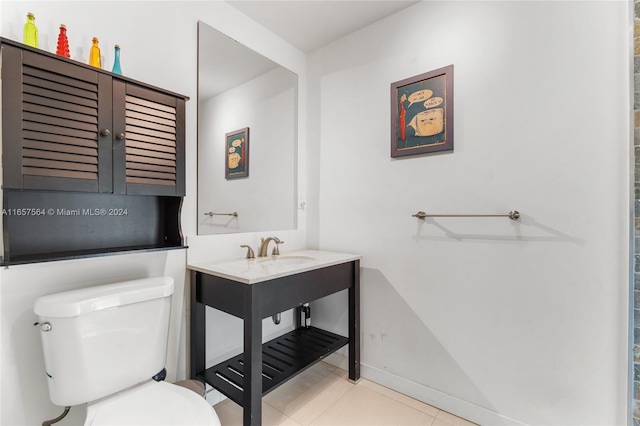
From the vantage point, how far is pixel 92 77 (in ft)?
3.77

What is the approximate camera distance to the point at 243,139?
6.40ft

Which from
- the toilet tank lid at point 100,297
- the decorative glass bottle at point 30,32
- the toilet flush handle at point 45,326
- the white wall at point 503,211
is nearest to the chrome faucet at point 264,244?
the white wall at point 503,211

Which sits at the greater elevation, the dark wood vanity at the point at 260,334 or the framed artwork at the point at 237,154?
the framed artwork at the point at 237,154

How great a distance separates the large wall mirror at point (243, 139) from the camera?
5.63 ft

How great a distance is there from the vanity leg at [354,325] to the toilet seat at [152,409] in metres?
1.07

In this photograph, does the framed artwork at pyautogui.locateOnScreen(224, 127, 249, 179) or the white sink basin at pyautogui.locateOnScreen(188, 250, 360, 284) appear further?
the framed artwork at pyautogui.locateOnScreen(224, 127, 249, 179)

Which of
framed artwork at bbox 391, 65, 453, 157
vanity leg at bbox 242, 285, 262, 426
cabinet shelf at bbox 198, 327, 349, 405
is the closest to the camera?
vanity leg at bbox 242, 285, 262, 426

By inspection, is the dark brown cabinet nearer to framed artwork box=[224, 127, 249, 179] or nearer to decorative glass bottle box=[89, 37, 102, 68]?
decorative glass bottle box=[89, 37, 102, 68]

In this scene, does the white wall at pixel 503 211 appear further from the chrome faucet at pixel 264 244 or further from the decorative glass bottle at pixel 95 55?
the decorative glass bottle at pixel 95 55

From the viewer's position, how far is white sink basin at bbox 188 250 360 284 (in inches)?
55.2

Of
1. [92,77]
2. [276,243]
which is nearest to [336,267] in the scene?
[276,243]

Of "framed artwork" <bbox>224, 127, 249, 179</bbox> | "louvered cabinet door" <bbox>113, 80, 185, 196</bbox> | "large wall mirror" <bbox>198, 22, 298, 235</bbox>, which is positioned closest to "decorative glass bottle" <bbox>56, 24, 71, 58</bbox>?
"louvered cabinet door" <bbox>113, 80, 185, 196</bbox>

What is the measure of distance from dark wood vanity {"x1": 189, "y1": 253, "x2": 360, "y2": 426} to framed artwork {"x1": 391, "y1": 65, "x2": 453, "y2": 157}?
83 cm

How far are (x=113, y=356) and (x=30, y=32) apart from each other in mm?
1233
